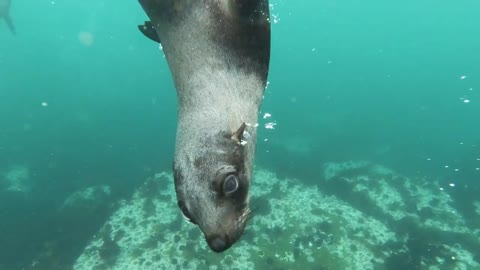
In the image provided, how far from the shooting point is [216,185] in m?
1.46

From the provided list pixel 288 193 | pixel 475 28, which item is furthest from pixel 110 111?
pixel 475 28

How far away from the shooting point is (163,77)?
120 ft

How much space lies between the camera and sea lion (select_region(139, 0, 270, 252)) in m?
1.51

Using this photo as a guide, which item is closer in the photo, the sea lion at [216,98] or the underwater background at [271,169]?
the sea lion at [216,98]

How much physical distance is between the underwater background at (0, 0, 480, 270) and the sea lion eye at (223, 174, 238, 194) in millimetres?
8488

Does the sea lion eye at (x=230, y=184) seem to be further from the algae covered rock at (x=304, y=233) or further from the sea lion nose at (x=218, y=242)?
the algae covered rock at (x=304, y=233)

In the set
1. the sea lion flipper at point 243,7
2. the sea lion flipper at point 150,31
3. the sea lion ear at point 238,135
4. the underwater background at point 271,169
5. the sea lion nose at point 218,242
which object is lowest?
the underwater background at point 271,169

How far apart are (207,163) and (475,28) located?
10007cm

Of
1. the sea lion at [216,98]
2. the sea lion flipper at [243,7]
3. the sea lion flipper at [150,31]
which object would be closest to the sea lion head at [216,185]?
the sea lion at [216,98]

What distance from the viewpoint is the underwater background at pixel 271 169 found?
1182cm

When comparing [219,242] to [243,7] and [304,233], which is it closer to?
[243,7]

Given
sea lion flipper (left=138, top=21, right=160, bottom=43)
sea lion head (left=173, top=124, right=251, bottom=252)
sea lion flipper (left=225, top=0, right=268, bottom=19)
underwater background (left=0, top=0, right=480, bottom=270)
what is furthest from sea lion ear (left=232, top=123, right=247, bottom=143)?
underwater background (left=0, top=0, right=480, bottom=270)

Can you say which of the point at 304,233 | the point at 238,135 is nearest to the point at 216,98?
the point at 238,135

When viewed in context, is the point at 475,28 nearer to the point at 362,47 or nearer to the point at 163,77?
the point at 362,47
